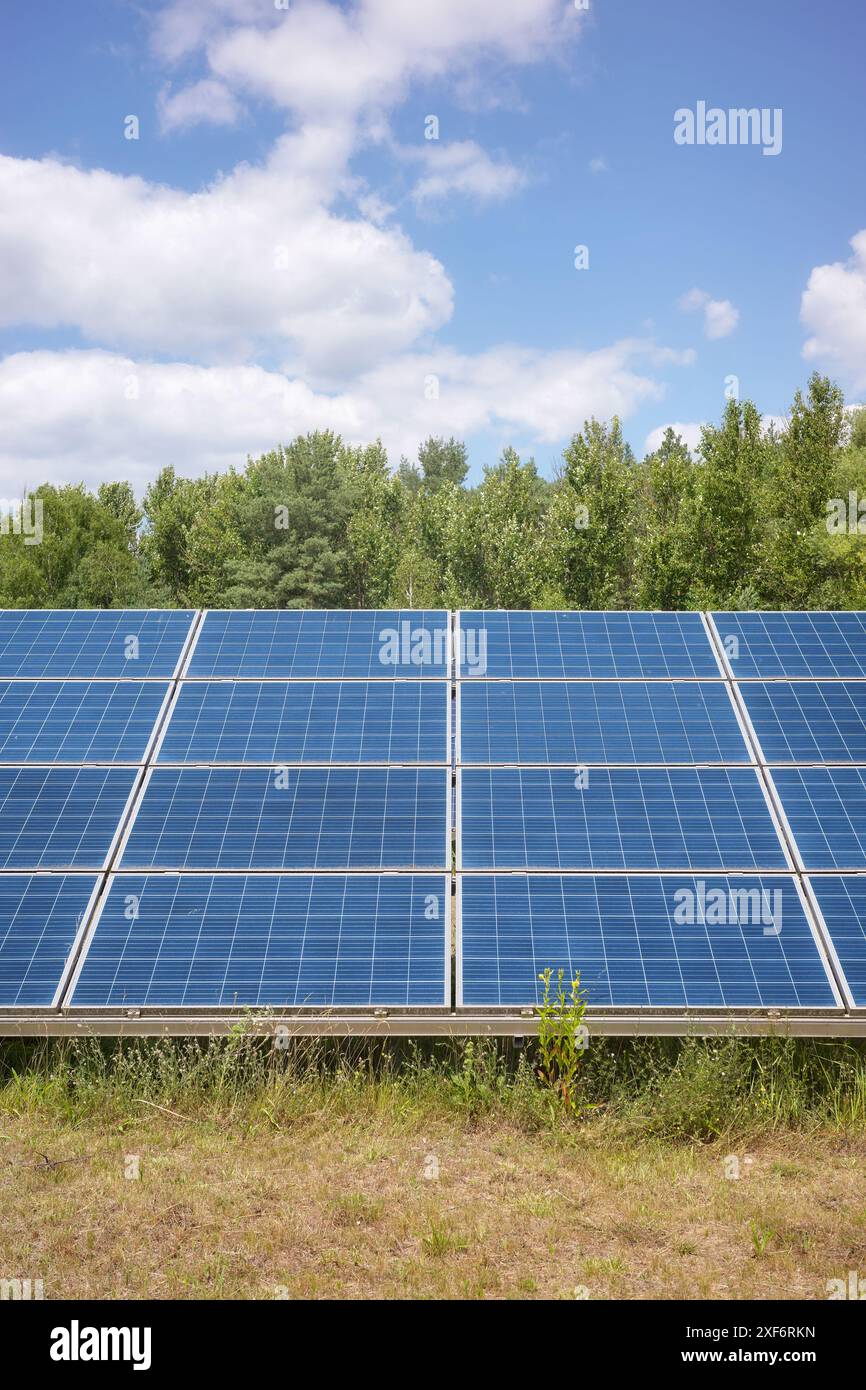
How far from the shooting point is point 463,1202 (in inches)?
265

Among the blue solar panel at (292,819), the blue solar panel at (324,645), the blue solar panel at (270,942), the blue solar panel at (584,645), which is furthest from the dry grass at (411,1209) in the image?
the blue solar panel at (584,645)

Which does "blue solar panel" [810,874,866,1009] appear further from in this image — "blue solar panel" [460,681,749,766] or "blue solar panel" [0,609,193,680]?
"blue solar panel" [0,609,193,680]

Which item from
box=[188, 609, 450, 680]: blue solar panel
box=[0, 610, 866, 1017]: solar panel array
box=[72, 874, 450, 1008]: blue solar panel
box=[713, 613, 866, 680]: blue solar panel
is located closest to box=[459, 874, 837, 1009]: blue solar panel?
box=[0, 610, 866, 1017]: solar panel array

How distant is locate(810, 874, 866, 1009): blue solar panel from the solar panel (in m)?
6.79

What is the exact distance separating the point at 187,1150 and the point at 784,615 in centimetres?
929

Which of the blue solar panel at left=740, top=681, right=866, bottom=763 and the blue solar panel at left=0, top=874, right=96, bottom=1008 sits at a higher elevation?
the blue solar panel at left=740, top=681, right=866, bottom=763

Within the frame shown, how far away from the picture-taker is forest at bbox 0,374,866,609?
3994 cm

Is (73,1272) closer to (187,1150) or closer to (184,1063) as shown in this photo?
(187,1150)

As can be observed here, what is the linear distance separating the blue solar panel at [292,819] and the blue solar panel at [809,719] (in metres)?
3.65

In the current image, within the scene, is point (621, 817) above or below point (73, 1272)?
above

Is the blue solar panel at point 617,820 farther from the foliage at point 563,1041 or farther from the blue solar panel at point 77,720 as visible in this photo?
the blue solar panel at point 77,720

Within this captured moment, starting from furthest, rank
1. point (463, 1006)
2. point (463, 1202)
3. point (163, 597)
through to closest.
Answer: point (163, 597), point (463, 1006), point (463, 1202)
